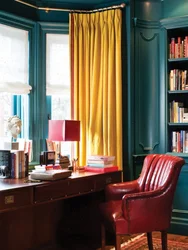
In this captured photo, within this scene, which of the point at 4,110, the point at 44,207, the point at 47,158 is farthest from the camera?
the point at 4,110

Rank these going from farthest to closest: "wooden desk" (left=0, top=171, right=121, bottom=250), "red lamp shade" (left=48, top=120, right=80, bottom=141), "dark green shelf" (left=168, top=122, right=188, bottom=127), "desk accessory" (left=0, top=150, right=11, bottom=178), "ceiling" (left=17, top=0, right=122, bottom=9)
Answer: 1. "ceiling" (left=17, top=0, right=122, bottom=9)
2. "dark green shelf" (left=168, top=122, right=188, bottom=127)
3. "red lamp shade" (left=48, top=120, right=80, bottom=141)
4. "desk accessory" (left=0, top=150, right=11, bottom=178)
5. "wooden desk" (left=0, top=171, right=121, bottom=250)

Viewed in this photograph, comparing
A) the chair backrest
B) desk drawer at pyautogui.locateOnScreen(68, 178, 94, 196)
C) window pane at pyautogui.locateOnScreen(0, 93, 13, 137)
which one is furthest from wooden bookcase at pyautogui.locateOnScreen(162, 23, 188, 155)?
window pane at pyautogui.locateOnScreen(0, 93, 13, 137)

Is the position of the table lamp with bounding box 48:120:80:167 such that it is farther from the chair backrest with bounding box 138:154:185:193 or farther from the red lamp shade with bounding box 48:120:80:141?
the chair backrest with bounding box 138:154:185:193

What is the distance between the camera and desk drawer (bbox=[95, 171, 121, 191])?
3.87 metres

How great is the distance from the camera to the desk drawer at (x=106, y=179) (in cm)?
387

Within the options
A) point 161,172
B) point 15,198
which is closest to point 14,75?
point 15,198

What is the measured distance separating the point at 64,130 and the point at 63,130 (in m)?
0.01

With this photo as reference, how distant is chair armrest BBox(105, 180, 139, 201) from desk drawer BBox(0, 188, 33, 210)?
96cm

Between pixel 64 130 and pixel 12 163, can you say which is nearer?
pixel 12 163

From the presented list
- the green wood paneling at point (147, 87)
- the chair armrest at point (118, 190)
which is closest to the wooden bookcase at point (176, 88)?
the green wood paneling at point (147, 87)

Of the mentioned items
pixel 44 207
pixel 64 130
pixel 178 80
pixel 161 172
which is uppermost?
pixel 178 80

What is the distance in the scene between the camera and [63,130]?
3975 mm

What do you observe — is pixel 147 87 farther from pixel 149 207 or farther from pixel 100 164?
pixel 149 207

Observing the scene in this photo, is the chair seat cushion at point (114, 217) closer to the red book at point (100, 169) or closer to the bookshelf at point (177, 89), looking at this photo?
the red book at point (100, 169)
